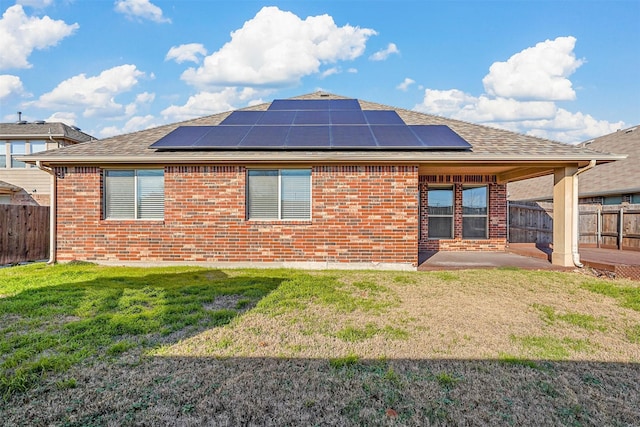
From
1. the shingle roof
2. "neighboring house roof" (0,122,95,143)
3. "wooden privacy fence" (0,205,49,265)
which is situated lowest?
"wooden privacy fence" (0,205,49,265)

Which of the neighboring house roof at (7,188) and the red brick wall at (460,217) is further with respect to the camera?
the neighboring house roof at (7,188)

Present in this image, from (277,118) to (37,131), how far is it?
15.5m

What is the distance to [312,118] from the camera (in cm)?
1043

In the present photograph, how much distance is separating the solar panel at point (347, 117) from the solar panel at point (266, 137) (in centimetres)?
164

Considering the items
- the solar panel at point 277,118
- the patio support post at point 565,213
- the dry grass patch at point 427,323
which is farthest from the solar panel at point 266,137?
the patio support post at point 565,213

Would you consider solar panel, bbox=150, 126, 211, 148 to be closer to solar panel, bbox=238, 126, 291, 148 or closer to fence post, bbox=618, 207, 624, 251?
solar panel, bbox=238, 126, 291, 148

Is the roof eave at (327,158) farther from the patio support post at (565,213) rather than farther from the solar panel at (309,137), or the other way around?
the patio support post at (565,213)

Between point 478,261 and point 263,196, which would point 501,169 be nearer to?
point 478,261

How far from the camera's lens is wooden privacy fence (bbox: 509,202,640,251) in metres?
10.8

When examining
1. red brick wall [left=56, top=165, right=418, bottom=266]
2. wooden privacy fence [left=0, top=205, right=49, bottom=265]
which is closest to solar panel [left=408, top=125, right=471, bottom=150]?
red brick wall [left=56, top=165, right=418, bottom=266]

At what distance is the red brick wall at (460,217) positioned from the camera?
36.6 ft

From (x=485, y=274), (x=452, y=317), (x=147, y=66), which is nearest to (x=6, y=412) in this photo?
Result: (x=452, y=317)

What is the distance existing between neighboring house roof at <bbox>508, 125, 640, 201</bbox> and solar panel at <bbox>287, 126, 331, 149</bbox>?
12822mm

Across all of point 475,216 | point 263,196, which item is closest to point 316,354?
point 263,196
